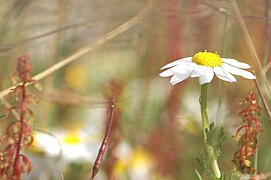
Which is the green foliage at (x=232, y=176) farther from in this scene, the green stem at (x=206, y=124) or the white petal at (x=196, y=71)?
the white petal at (x=196, y=71)

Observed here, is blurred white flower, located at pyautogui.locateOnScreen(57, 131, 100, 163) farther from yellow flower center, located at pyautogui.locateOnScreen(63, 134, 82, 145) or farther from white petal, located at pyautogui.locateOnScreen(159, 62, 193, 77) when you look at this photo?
→ white petal, located at pyautogui.locateOnScreen(159, 62, 193, 77)

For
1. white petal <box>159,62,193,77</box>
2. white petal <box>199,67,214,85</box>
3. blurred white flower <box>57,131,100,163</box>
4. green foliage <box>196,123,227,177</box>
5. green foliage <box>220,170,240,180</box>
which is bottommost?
green foliage <box>220,170,240,180</box>

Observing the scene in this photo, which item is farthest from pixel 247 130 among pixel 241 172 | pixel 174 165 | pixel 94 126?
pixel 94 126

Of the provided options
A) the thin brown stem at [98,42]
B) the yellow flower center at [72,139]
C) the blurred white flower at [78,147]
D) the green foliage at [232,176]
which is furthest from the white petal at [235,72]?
→ the yellow flower center at [72,139]

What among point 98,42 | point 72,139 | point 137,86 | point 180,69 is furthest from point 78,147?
point 180,69

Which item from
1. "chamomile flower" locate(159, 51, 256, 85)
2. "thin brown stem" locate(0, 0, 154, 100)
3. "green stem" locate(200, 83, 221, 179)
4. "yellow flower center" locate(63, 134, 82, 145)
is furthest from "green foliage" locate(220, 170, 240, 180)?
"yellow flower center" locate(63, 134, 82, 145)
